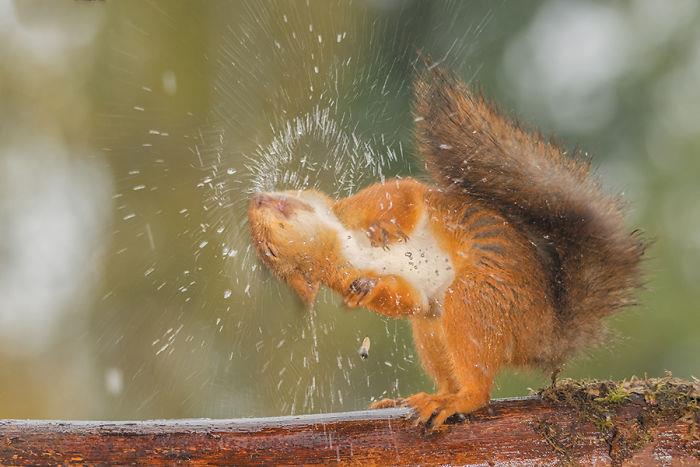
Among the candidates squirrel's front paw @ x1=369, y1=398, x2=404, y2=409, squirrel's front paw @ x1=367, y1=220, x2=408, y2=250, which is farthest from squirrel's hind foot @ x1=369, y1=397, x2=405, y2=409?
squirrel's front paw @ x1=367, y1=220, x2=408, y2=250

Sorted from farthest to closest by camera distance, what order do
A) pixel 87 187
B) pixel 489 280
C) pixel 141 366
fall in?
1. pixel 87 187
2. pixel 141 366
3. pixel 489 280

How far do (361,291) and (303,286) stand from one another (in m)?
0.24

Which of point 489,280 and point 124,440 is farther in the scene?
point 489,280

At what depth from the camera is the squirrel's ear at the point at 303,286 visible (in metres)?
2.44

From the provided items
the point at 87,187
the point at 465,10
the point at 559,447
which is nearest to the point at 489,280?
the point at 559,447

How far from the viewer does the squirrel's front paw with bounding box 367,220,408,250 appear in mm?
2379

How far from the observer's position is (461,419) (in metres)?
2.04

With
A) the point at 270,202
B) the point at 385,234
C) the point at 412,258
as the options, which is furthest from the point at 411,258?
the point at 270,202

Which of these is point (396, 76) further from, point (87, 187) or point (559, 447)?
point (559, 447)

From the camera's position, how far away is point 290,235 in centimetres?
238

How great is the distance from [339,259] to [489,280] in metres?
0.45

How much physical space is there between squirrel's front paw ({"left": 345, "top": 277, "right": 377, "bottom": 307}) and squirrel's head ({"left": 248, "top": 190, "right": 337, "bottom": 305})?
0.14 meters

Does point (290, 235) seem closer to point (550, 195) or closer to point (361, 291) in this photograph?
point (361, 291)

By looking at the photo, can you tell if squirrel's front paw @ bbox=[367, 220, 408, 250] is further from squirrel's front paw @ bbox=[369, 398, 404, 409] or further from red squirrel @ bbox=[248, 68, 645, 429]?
squirrel's front paw @ bbox=[369, 398, 404, 409]
